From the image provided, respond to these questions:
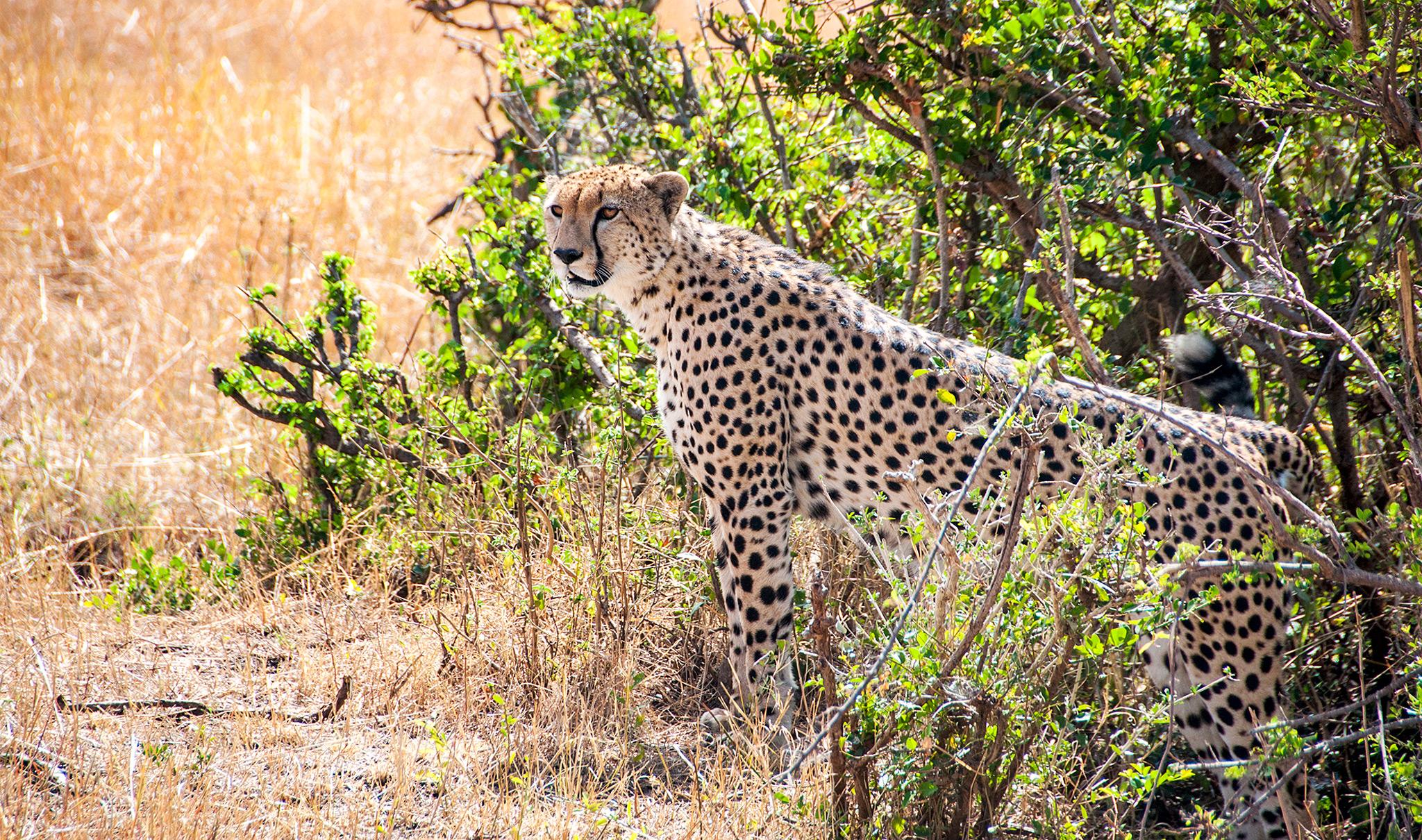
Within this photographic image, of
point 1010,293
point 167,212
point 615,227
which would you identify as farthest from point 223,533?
point 167,212

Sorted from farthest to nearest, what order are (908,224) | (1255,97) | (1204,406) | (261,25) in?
(261,25)
(908,224)
(1204,406)
(1255,97)

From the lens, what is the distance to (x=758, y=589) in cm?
373

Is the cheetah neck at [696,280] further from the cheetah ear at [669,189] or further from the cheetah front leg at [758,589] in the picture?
the cheetah front leg at [758,589]

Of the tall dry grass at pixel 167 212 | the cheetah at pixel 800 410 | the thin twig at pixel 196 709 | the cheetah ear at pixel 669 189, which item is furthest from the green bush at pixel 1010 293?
the tall dry grass at pixel 167 212

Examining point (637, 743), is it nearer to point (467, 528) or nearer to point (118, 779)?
point (467, 528)

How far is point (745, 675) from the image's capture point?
375 centimetres

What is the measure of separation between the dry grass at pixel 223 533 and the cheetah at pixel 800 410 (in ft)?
1.74

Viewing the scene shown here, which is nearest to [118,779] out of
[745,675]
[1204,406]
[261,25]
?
[745,675]

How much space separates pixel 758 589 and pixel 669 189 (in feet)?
4.20

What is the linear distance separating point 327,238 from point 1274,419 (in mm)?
5592

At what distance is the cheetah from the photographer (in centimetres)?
328

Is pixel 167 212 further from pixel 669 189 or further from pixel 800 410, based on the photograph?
pixel 800 410

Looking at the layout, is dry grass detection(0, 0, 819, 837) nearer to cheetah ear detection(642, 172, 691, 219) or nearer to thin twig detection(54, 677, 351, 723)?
thin twig detection(54, 677, 351, 723)

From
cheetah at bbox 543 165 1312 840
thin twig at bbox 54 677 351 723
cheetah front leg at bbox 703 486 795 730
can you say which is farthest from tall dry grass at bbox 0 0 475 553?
cheetah front leg at bbox 703 486 795 730
